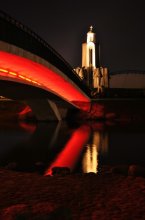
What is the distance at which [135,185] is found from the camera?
22.4 feet

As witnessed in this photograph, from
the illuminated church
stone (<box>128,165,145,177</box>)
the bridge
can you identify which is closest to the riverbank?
stone (<box>128,165,145,177</box>)

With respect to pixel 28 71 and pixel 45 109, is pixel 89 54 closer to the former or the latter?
pixel 45 109

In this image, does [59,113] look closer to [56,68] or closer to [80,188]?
[56,68]

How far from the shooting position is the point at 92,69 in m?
96.8

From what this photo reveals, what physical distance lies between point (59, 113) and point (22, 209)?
139 ft

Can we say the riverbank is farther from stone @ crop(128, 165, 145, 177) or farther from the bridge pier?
the bridge pier

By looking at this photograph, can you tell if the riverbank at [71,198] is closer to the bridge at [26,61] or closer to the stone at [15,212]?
the stone at [15,212]

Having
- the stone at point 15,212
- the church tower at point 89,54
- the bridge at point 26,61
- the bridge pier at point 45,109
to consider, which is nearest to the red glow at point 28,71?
the bridge at point 26,61

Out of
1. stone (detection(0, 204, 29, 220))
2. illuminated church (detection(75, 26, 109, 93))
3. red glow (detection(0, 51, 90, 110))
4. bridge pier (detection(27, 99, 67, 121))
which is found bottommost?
stone (detection(0, 204, 29, 220))

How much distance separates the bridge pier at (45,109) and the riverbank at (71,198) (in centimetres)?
3213

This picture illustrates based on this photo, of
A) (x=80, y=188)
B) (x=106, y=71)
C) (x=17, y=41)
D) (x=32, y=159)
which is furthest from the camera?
(x=106, y=71)

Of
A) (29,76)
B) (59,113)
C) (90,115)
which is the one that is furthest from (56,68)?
(90,115)

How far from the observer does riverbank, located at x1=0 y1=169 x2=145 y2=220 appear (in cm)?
474

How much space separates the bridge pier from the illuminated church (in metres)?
48.9
